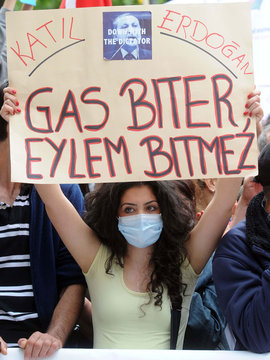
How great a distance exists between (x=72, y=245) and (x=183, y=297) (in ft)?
1.68

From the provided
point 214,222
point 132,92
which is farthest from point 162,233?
point 132,92

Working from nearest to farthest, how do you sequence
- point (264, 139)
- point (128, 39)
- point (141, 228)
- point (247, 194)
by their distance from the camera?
point (128, 39) < point (141, 228) < point (247, 194) < point (264, 139)

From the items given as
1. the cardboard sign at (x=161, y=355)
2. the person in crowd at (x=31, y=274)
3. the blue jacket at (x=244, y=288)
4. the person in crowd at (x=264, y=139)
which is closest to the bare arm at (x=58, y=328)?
the person in crowd at (x=31, y=274)

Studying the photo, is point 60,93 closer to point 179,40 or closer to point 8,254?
point 179,40

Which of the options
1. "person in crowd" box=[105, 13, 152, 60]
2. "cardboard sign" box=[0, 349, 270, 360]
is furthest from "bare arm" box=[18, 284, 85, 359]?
"person in crowd" box=[105, 13, 152, 60]

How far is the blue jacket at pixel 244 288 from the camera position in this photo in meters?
2.36

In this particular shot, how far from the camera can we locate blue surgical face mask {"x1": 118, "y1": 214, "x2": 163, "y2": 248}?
2646mm

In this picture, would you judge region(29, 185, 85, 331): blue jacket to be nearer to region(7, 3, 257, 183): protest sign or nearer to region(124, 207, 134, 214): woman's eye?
region(124, 207, 134, 214): woman's eye

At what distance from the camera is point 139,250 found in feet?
9.18

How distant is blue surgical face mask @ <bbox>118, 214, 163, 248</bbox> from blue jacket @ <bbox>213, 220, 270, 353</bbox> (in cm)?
28

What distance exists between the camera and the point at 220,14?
2.49 meters

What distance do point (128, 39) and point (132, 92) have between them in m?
0.20

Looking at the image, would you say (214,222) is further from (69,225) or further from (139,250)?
(69,225)

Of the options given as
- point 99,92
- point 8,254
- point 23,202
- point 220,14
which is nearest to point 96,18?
point 99,92
